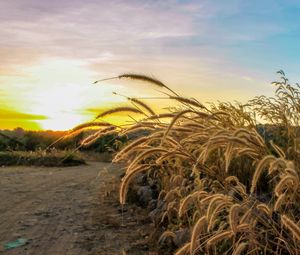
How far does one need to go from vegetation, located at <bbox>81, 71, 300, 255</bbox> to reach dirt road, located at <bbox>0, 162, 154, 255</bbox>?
46 cm

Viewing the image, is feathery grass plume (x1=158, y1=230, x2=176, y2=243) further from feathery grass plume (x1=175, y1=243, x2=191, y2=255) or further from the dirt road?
feathery grass plume (x1=175, y1=243, x2=191, y2=255)

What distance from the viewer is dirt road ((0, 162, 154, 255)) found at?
20.1ft

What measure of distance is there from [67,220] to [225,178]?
2.83 metres

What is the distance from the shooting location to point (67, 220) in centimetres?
739

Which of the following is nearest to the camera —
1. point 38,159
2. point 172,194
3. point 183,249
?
point 183,249

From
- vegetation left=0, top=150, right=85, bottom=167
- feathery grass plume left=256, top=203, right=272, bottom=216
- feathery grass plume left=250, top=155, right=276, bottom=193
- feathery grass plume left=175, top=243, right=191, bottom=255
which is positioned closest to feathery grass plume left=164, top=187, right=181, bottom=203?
feathery grass plume left=175, top=243, right=191, bottom=255

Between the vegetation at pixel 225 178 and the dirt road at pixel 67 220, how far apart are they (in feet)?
1.49

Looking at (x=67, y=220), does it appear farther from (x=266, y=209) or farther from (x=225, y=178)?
(x=266, y=209)

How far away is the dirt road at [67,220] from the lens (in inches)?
241

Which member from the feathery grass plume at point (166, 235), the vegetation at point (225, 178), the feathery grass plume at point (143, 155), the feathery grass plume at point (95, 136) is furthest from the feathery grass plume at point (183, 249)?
the feathery grass plume at point (95, 136)

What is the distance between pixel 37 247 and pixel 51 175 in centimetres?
696

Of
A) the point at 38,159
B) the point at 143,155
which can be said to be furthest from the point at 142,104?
the point at 38,159

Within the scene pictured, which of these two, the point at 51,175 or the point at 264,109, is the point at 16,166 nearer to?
the point at 51,175

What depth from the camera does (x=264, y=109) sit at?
23.2 feet
